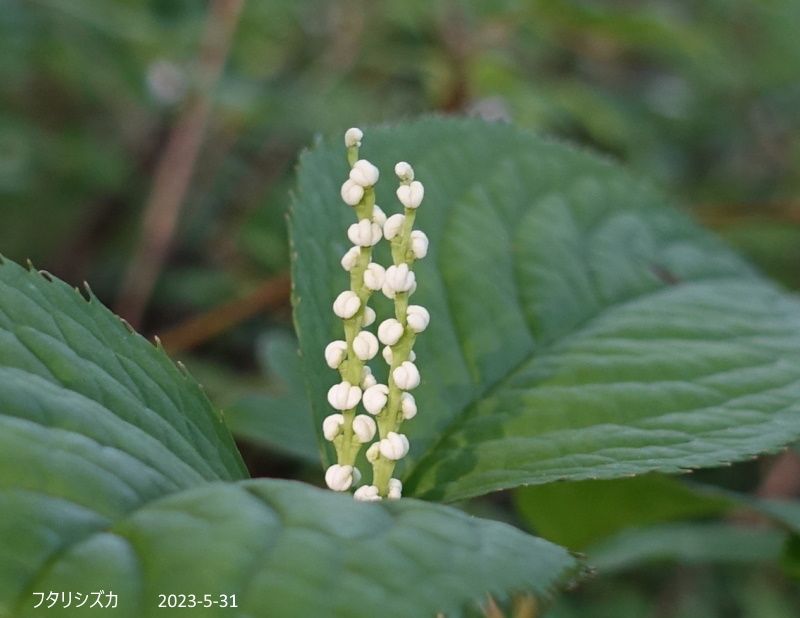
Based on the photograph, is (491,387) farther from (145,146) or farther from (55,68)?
(145,146)

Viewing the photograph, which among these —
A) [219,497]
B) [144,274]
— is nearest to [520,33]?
[144,274]

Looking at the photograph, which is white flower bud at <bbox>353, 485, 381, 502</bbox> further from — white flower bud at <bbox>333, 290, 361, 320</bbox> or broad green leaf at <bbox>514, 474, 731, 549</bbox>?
broad green leaf at <bbox>514, 474, 731, 549</bbox>

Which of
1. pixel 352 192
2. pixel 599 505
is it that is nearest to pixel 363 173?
pixel 352 192

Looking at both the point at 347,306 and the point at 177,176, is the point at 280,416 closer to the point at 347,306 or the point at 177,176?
the point at 347,306

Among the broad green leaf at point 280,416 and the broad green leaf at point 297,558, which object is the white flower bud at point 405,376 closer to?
the broad green leaf at point 297,558

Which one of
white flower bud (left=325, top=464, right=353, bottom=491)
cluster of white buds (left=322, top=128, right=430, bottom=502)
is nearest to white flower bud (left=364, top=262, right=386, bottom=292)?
cluster of white buds (left=322, top=128, right=430, bottom=502)
